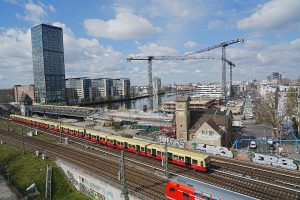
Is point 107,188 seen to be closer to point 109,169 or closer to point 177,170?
point 109,169

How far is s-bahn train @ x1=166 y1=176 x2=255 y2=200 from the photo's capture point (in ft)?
89.1

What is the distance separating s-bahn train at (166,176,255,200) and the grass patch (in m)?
17.3

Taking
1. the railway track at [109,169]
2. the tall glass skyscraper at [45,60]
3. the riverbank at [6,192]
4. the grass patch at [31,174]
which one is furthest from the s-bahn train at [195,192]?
the tall glass skyscraper at [45,60]

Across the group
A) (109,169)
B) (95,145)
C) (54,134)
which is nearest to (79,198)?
(109,169)

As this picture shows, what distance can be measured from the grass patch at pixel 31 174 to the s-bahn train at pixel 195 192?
17.3 m

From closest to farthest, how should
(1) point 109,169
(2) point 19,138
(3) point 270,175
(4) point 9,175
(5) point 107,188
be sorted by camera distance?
1. (5) point 107,188
2. (3) point 270,175
3. (1) point 109,169
4. (4) point 9,175
5. (2) point 19,138

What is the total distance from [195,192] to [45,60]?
626 ft

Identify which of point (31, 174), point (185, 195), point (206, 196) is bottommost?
point (31, 174)

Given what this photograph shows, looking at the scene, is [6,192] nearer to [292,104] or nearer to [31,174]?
[31,174]

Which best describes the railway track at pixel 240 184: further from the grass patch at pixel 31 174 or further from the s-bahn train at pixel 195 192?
the grass patch at pixel 31 174

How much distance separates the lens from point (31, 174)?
→ 4969 centimetres

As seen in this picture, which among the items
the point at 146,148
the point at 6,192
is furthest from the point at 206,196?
the point at 6,192

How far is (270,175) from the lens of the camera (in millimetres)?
39281

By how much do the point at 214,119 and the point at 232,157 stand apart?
14.0 m
